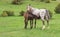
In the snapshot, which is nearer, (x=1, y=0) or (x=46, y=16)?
(x=46, y=16)

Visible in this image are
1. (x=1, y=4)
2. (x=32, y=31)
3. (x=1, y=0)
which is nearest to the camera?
(x=32, y=31)

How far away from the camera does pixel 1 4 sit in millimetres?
45750

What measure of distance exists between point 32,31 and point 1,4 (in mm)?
27281

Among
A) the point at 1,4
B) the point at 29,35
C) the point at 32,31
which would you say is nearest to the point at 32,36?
the point at 29,35

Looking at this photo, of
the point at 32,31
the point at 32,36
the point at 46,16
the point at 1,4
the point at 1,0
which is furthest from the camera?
the point at 1,0

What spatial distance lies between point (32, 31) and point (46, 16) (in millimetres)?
1997

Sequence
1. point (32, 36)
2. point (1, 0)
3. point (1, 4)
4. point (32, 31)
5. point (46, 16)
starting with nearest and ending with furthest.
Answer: point (32, 36), point (32, 31), point (46, 16), point (1, 4), point (1, 0)

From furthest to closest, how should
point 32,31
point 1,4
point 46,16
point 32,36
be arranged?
point 1,4
point 46,16
point 32,31
point 32,36

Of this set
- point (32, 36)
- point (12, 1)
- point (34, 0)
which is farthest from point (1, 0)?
point (32, 36)

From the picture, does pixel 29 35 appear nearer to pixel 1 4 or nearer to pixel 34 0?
pixel 1 4

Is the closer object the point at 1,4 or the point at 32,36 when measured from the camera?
the point at 32,36

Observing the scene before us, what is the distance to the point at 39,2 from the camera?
48.5 metres

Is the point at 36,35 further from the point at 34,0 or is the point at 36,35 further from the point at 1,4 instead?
the point at 34,0

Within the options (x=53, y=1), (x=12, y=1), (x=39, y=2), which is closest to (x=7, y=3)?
(x=12, y=1)
